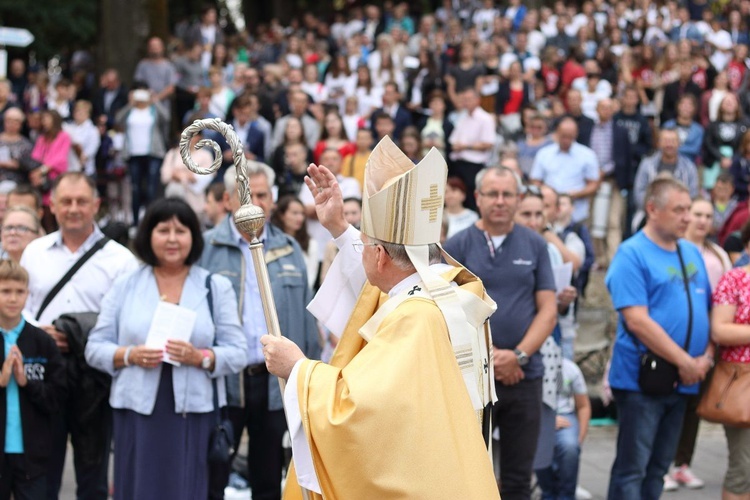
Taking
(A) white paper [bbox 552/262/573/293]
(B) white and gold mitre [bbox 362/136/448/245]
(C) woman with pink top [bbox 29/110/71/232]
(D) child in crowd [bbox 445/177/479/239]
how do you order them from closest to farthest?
1. (B) white and gold mitre [bbox 362/136/448/245]
2. (A) white paper [bbox 552/262/573/293]
3. (D) child in crowd [bbox 445/177/479/239]
4. (C) woman with pink top [bbox 29/110/71/232]

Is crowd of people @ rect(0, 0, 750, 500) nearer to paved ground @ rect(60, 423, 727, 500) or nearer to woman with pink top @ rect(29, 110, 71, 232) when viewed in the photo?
woman with pink top @ rect(29, 110, 71, 232)

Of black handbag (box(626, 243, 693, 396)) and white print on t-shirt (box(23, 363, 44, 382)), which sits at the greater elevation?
black handbag (box(626, 243, 693, 396))

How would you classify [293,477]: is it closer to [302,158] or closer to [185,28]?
[302,158]

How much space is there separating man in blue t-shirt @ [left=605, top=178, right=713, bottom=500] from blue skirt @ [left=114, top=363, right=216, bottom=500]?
251 centimetres

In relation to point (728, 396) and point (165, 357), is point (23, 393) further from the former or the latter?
point (728, 396)

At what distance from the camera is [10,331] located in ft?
20.4

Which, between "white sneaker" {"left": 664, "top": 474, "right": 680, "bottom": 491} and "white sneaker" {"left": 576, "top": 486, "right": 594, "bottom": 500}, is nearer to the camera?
"white sneaker" {"left": 576, "top": 486, "right": 594, "bottom": 500}

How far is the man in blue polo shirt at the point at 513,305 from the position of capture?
6.65 metres

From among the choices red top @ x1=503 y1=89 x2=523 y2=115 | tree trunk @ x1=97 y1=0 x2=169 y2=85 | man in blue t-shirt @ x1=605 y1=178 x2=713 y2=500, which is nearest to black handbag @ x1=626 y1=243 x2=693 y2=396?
man in blue t-shirt @ x1=605 y1=178 x2=713 y2=500

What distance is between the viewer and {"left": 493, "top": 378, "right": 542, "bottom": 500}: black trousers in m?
6.64

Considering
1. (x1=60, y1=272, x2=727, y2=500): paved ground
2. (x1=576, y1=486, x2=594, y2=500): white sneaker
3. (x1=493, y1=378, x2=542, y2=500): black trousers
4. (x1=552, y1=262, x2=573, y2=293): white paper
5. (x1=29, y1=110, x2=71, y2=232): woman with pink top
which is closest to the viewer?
(x1=493, y1=378, x2=542, y2=500): black trousers

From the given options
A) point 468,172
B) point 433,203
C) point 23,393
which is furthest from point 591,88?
point 433,203

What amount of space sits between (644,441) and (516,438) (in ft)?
2.67

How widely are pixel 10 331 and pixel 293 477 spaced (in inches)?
92.7
